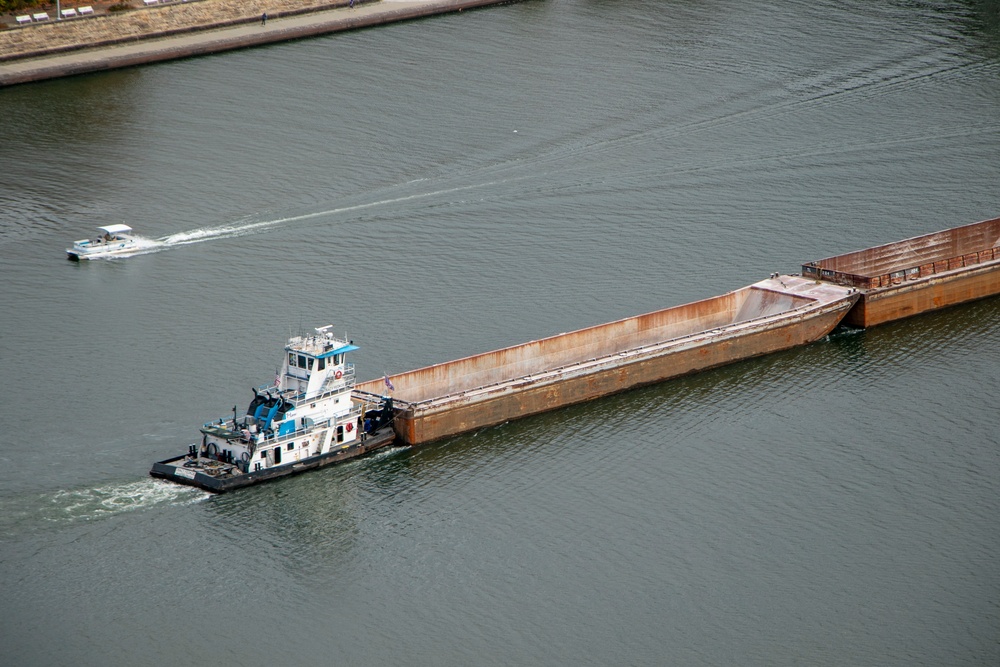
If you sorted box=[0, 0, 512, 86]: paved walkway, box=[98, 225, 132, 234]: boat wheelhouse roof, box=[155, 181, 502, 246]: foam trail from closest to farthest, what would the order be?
box=[98, 225, 132, 234]: boat wheelhouse roof → box=[155, 181, 502, 246]: foam trail → box=[0, 0, 512, 86]: paved walkway

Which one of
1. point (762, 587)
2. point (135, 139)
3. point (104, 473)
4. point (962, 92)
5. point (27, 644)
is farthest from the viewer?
point (962, 92)

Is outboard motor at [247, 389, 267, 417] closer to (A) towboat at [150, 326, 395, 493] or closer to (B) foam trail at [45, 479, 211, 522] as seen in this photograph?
(A) towboat at [150, 326, 395, 493]

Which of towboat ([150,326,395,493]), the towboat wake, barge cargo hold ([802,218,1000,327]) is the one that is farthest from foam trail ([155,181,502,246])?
the towboat wake

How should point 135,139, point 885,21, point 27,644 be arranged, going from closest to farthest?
point 27,644, point 135,139, point 885,21

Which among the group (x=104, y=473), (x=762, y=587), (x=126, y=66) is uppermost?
(x=126, y=66)

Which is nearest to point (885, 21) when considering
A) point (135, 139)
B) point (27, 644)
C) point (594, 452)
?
point (135, 139)

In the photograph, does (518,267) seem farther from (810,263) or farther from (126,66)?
(126,66)

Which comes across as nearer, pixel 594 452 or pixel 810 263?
pixel 594 452
